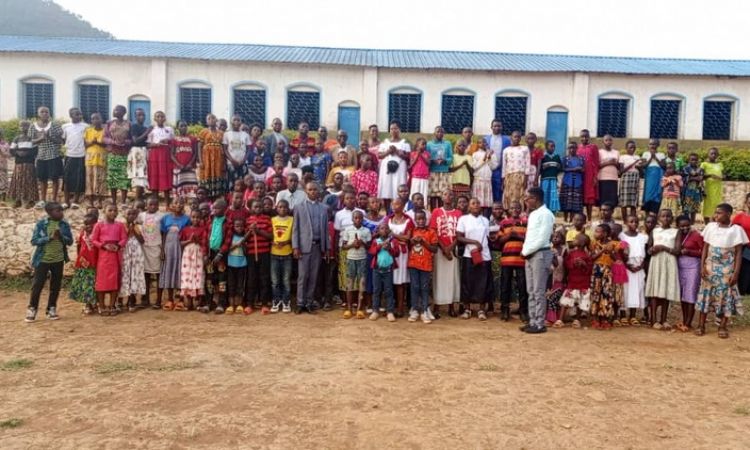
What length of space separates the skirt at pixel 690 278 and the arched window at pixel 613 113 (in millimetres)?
12877

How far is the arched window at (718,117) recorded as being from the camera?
63.5 ft

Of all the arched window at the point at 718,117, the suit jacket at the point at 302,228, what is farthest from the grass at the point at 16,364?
the arched window at the point at 718,117

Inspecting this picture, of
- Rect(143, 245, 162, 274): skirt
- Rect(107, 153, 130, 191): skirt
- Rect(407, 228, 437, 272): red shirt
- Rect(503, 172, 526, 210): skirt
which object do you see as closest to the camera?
Rect(407, 228, 437, 272): red shirt

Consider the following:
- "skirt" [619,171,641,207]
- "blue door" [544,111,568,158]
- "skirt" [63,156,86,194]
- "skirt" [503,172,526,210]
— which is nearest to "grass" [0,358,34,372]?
"skirt" [63,156,86,194]

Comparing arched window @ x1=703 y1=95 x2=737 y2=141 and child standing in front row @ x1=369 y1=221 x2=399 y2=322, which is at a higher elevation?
arched window @ x1=703 y1=95 x2=737 y2=141

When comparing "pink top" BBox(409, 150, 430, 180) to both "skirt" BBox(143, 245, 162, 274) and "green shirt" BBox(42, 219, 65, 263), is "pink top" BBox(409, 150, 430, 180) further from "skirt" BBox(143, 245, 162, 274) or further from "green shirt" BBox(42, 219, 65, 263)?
"green shirt" BBox(42, 219, 65, 263)

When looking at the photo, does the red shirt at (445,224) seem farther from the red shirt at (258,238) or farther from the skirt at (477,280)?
the red shirt at (258,238)

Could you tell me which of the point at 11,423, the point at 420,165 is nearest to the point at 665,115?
the point at 420,165

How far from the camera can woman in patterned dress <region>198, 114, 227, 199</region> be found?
930 cm

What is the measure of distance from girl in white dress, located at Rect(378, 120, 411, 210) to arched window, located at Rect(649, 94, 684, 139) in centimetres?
1326

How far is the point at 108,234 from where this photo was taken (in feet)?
25.2

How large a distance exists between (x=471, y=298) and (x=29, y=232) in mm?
7245

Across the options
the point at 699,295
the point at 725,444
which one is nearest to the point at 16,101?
the point at 699,295

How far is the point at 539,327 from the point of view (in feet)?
23.3
